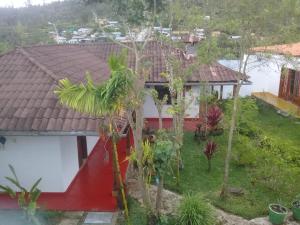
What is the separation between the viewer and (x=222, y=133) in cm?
1631

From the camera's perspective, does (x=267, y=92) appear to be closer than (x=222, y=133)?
No

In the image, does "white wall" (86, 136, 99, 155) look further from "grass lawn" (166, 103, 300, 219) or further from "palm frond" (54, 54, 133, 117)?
"palm frond" (54, 54, 133, 117)

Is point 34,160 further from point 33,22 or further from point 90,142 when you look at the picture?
point 33,22

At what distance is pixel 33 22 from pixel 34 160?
51.0 m

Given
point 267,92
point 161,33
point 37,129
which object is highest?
point 161,33

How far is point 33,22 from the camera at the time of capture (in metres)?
56.1

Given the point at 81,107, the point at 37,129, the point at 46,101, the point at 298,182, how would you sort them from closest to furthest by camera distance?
the point at 81,107 < the point at 37,129 < the point at 46,101 < the point at 298,182

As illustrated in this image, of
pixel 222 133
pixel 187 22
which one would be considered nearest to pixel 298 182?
pixel 222 133

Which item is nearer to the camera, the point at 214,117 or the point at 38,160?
the point at 38,160

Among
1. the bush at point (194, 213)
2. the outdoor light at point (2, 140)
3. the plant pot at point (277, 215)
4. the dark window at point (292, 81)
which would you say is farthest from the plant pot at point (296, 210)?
the dark window at point (292, 81)

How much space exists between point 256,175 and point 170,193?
331 centimetres

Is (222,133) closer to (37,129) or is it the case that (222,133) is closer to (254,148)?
(254,148)

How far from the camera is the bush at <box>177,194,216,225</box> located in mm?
8320

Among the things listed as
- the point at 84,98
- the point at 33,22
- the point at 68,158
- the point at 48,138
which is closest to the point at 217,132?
the point at 68,158
